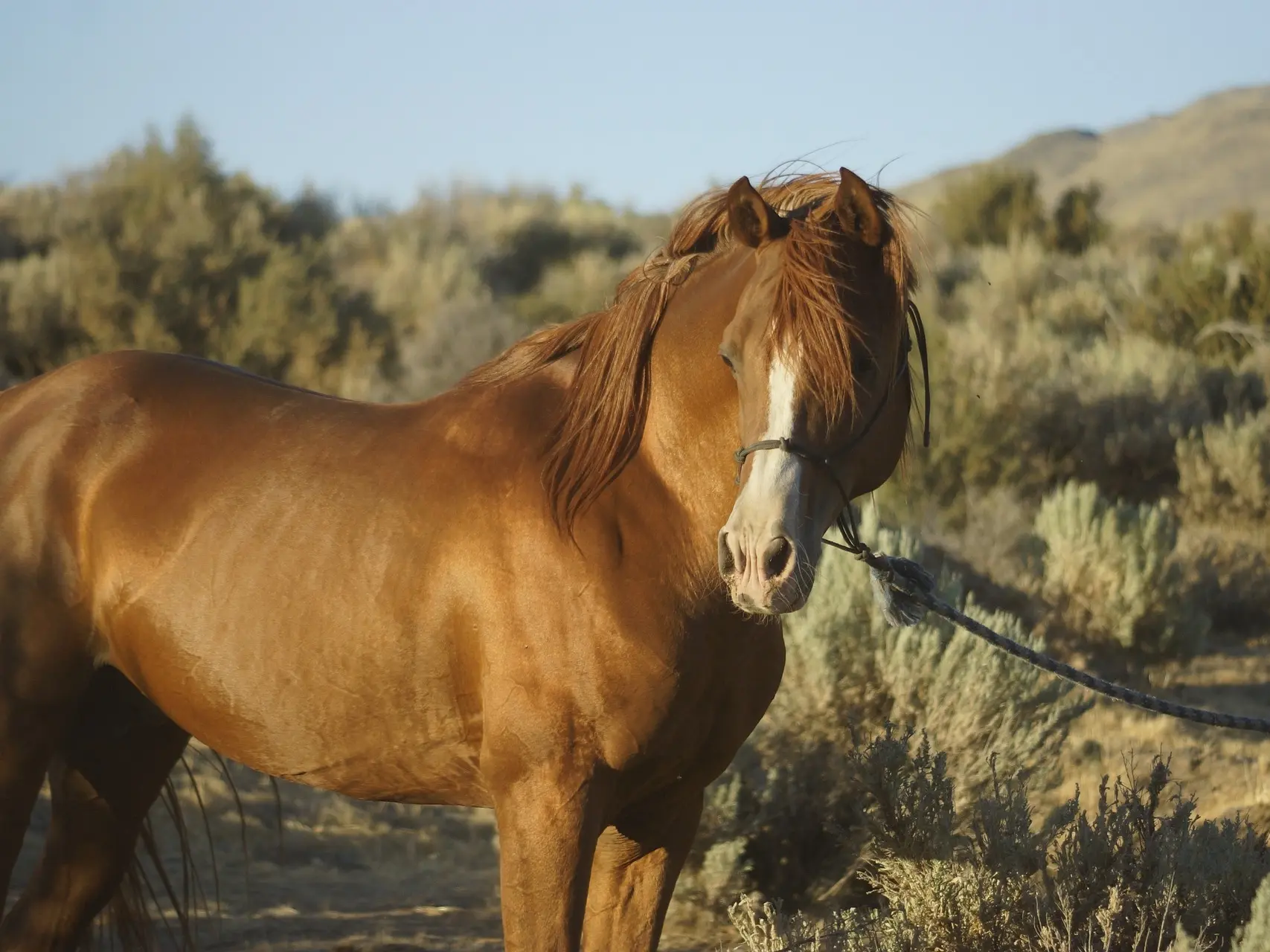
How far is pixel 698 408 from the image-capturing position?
267 cm

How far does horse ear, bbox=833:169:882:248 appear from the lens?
2.46 meters

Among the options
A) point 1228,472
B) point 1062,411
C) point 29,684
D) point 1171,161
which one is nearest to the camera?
point 29,684

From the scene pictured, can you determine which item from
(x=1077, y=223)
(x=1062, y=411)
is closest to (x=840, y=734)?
(x=1062, y=411)

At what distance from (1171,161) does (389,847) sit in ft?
229

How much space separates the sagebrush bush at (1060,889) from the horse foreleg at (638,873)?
637 millimetres

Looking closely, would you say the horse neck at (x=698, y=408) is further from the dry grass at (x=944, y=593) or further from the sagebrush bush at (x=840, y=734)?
the sagebrush bush at (x=840, y=734)

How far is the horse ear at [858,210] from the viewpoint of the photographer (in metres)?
2.46

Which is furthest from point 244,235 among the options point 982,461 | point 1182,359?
point 1182,359

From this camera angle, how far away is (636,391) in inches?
108

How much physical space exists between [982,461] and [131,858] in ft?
28.0

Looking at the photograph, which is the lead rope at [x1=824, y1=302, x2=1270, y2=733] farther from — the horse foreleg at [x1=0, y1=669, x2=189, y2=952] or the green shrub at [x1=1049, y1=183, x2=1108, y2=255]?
the green shrub at [x1=1049, y1=183, x2=1108, y2=255]

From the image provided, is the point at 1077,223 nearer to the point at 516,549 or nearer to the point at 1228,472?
the point at 1228,472

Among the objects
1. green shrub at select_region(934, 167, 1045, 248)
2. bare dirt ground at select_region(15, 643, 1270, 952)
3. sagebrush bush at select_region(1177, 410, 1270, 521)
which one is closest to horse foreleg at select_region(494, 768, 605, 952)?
bare dirt ground at select_region(15, 643, 1270, 952)

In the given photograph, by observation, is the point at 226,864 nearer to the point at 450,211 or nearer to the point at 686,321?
the point at 686,321
